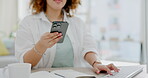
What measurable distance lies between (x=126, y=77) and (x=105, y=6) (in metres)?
4.63

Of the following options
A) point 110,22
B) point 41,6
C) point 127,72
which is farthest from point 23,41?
point 110,22

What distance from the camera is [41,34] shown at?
1650 millimetres

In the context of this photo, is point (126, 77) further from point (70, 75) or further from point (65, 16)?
point (65, 16)

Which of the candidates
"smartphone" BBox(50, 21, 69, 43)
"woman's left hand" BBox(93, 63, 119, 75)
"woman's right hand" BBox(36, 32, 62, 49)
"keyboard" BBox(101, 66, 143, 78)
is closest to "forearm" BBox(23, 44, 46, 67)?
"woman's right hand" BBox(36, 32, 62, 49)

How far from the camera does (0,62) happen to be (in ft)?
10.5

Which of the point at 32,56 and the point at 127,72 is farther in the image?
the point at 32,56

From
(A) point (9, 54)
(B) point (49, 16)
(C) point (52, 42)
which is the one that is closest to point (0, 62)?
(A) point (9, 54)

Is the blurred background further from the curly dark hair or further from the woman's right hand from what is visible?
the woman's right hand

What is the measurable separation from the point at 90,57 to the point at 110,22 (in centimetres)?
427

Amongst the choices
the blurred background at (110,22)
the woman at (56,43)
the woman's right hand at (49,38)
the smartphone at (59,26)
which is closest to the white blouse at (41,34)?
the woman at (56,43)

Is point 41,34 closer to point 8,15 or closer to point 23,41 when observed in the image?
point 23,41

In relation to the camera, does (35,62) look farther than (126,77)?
Yes

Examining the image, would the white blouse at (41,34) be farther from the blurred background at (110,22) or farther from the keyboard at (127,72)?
the blurred background at (110,22)

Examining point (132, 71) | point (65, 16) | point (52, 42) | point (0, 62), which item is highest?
point (65, 16)
